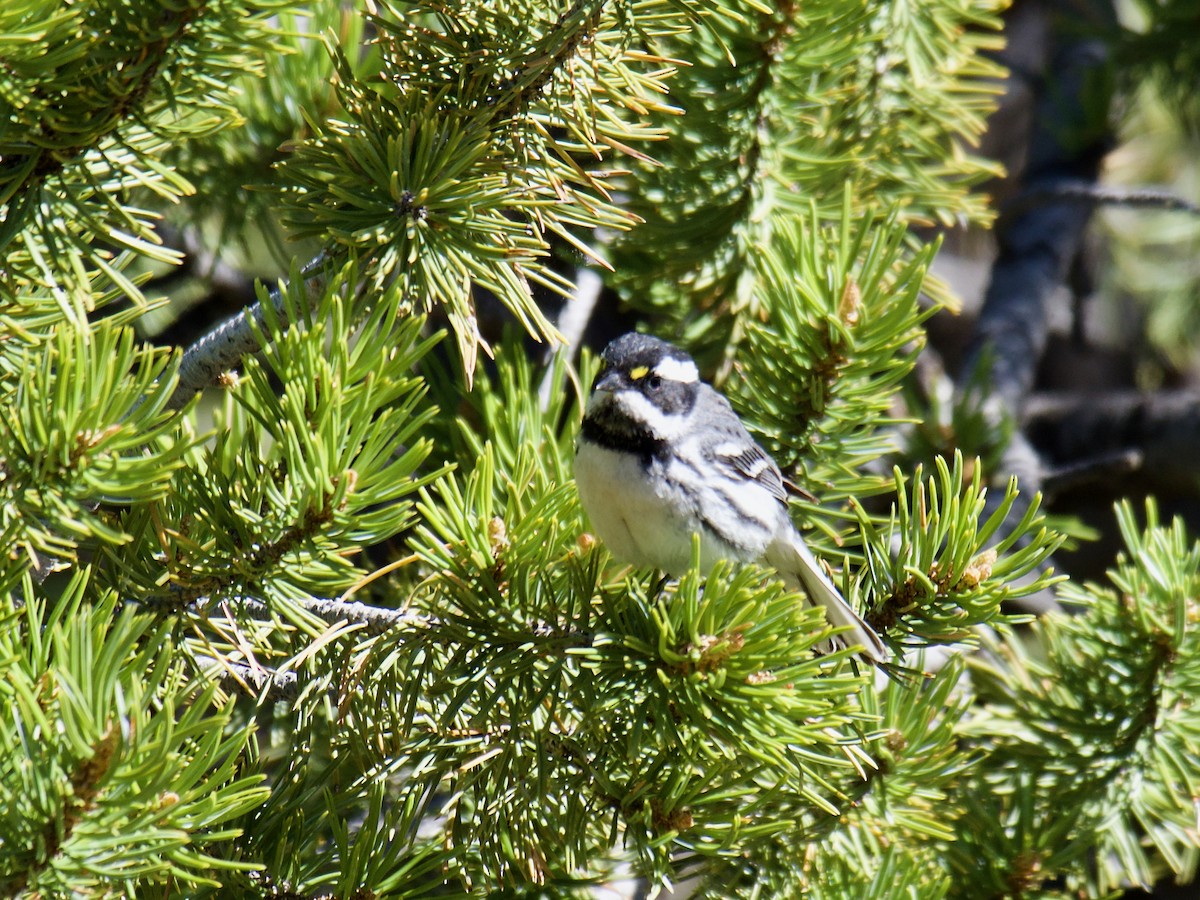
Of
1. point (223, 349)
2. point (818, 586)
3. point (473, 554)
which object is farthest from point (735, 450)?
point (223, 349)

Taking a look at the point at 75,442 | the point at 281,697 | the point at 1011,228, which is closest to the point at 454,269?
the point at 75,442

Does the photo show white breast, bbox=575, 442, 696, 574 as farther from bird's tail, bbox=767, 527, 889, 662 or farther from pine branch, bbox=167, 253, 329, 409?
pine branch, bbox=167, 253, 329, 409

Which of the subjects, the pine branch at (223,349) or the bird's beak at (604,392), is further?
the bird's beak at (604,392)

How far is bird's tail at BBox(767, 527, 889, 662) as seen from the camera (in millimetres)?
1516

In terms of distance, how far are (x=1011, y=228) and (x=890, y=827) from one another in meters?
2.28

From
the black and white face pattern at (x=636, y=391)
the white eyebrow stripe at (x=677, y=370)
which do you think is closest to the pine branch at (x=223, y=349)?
the black and white face pattern at (x=636, y=391)

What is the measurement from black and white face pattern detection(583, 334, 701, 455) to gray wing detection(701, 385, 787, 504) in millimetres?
78

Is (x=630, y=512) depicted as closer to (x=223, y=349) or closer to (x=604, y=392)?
(x=604, y=392)

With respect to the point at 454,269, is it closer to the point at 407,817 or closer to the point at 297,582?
the point at 297,582

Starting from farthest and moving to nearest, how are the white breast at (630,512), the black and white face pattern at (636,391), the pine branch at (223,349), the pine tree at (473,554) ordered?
the black and white face pattern at (636,391) < the white breast at (630,512) < the pine branch at (223,349) < the pine tree at (473,554)

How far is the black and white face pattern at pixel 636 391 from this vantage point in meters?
2.18

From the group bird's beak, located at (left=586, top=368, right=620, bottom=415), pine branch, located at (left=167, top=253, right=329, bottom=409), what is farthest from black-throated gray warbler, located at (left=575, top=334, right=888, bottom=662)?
Result: pine branch, located at (left=167, top=253, right=329, bottom=409)

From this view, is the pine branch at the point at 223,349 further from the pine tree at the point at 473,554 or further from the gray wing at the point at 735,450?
the gray wing at the point at 735,450

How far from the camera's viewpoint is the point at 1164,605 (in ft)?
5.96
